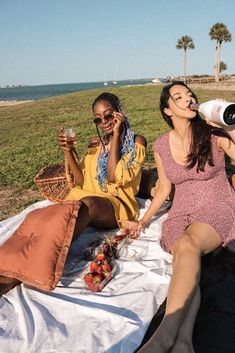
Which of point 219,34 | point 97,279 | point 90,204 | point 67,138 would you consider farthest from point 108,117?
point 219,34

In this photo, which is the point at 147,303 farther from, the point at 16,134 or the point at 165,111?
the point at 16,134

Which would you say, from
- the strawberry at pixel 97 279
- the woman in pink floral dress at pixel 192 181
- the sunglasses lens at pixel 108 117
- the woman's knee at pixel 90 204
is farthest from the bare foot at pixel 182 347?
the sunglasses lens at pixel 108 117

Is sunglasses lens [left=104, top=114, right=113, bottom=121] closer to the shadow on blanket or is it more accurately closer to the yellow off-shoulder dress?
the yellow off-shoulder dress

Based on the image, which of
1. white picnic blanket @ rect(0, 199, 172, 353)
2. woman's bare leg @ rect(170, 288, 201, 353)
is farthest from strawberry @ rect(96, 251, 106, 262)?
woman's bare leg @ rect(170, 288, 201, 353)

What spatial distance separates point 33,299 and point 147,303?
3.07 feet

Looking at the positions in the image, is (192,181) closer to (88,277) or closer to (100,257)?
(100,257)

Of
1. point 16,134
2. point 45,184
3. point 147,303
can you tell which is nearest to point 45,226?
point 147,303

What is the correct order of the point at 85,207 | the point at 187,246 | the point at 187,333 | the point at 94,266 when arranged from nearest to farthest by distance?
the point at 187,333 → the point at 187,246 → the point at 94,266 → the point at 85,207

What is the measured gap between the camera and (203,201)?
3.45 metres

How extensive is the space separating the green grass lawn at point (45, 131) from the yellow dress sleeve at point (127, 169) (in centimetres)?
312

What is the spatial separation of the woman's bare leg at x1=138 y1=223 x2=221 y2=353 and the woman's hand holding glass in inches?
70.9

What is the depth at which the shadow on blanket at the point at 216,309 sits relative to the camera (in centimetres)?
264

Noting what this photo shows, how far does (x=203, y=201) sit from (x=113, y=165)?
1.14m

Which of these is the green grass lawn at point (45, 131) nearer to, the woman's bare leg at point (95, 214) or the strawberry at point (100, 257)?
the woman's bare leg at point (95, 214)
